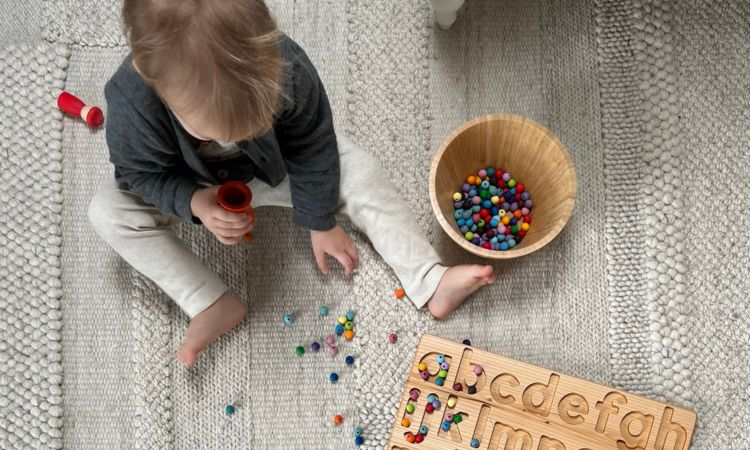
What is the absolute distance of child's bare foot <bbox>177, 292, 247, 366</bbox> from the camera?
91cm

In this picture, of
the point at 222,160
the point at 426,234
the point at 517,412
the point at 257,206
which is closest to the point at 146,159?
the point at 222,160

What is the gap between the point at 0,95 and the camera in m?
0.99

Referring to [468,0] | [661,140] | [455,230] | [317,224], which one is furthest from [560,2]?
[317,224]

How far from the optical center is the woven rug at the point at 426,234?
0.95 m

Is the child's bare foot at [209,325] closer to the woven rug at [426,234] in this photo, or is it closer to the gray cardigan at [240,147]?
the woven rug at [426,234]

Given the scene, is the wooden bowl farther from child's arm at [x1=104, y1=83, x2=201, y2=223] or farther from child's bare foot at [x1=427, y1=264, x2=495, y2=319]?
child's arm at [x1=104, y1=83, x2=201, y2=223]

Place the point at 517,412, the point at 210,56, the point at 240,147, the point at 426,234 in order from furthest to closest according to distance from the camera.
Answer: the point at 426,234, the point at 517,412, the point at 240,147, the point at 210,56

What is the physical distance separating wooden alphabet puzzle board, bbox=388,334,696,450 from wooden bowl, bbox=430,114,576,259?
16 cm

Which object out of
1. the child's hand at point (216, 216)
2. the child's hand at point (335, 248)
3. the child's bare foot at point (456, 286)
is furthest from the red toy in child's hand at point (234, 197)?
the child's bare foot at point (456, 286)

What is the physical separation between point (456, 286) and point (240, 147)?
1.14 feet

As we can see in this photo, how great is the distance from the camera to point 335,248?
0.94m

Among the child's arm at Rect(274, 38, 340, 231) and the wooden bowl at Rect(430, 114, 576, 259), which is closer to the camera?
the child's arm at Rect(274, 38, 340, 231)

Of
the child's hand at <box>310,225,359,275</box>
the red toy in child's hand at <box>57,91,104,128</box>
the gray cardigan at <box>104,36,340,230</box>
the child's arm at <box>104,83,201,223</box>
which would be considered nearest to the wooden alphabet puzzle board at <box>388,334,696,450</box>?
the child's hand at <box>310,225,359,275</box>

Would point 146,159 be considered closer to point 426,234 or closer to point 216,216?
point 216,216
